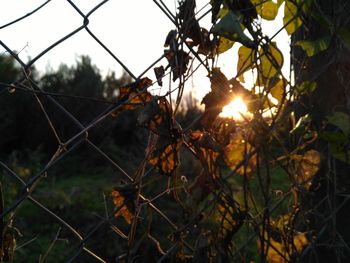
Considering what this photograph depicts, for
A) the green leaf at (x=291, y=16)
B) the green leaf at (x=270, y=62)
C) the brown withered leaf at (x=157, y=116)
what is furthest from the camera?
the green leaf at (x=291, y=16)

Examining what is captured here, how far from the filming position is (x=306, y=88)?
3.56 feet

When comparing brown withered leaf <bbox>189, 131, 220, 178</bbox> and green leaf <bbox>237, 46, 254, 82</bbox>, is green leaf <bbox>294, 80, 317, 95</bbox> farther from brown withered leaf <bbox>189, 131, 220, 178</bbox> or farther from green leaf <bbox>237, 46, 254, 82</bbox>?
brown withered leaf <bbox>189, 131, 220, 178</bbox>

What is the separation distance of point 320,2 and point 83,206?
297 centimetres

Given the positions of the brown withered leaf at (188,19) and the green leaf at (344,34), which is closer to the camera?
the brown withered leaf at (188,19)

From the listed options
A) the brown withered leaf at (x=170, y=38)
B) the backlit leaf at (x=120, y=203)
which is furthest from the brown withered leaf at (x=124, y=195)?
the brown withered leaf at (x=170, y=38)

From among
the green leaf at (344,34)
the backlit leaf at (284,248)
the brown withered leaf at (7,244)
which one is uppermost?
the brown withered leaf at (7,244)

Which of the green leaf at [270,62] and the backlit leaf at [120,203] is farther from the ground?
the green leaf at [270,62]

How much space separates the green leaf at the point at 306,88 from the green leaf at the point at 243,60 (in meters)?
0.10

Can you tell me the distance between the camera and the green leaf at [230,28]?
35.6 inches

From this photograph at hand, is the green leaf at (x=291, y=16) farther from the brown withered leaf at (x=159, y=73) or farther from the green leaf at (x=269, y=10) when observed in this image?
the brown withered leaf at (x=159, y=73)

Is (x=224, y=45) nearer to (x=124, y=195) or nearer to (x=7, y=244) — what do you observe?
(x=124, y=195)

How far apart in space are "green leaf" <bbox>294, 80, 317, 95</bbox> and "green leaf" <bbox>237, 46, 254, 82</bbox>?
0.34 ft

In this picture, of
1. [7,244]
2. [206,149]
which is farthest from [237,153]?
[7,244]

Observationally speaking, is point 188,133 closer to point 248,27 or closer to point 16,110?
point 248,27
